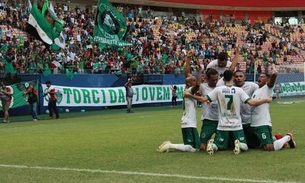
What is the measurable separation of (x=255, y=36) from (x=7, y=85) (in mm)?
36363

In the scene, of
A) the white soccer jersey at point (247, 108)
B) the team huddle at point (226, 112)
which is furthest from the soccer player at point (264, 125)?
the white soccer jersey at point (247, 108)

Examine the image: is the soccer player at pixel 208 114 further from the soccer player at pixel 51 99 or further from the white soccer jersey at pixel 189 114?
the soccer player at pixel 51 99

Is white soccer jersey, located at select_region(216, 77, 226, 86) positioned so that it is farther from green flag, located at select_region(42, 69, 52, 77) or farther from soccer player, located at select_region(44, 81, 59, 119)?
green flag, located at select_region(42, 69, 52, 77)

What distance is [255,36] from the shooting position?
186ft

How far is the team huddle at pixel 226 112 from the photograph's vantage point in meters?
10.4

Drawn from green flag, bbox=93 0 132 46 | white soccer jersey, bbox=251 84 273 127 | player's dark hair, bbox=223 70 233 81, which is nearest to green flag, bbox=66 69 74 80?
green flag, bbox=93 0 132 46

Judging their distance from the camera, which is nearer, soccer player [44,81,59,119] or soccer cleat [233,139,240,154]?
soccer cleat [233,139,240,154]

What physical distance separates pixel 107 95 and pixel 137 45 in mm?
10752

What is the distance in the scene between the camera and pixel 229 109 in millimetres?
10406

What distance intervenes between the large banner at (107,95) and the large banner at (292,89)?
10968mm

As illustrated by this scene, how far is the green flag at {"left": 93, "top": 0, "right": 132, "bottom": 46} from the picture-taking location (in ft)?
91.7

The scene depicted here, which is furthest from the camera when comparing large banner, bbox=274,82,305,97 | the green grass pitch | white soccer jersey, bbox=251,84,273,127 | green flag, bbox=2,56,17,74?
large banner, bbox=274,82,305,97

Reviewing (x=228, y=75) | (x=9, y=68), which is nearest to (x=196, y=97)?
(x=228, y=75)

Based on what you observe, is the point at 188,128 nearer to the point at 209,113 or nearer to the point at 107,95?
the point at 209,113
